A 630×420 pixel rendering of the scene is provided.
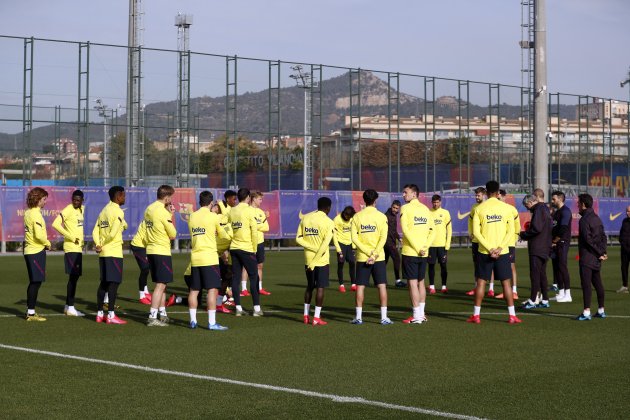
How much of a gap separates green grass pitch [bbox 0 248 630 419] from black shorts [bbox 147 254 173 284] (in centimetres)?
72

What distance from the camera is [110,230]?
1545 centimetres

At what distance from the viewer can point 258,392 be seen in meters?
9.47

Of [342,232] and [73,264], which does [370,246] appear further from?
[342,232]

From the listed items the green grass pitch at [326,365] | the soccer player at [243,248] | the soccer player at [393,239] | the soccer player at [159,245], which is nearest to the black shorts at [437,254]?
the soccer player at [393,239]

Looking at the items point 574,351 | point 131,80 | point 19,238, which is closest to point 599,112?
point 131,80

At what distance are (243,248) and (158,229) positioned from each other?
1922 mm

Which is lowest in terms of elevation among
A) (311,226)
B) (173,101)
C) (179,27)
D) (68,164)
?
(311,226)

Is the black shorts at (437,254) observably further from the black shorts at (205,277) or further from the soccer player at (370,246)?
the black shorts at (205,277)

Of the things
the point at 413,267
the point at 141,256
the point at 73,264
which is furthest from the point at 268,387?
the point at 141,256

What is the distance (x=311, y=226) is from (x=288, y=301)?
409 centimetres

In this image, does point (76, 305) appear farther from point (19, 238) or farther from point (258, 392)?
point (19, 238)

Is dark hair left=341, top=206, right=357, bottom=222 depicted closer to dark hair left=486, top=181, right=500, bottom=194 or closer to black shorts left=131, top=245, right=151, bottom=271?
black shorts left=131, top=245, right=151, bottom=271

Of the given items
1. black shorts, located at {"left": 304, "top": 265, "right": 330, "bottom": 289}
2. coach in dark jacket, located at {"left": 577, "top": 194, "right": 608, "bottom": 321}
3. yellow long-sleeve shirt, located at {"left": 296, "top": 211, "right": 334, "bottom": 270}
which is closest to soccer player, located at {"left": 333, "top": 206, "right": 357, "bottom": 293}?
yellow long-sleeve shirt, located at {"left": 296, "top": 211, "right": 334, "bottom": 270}

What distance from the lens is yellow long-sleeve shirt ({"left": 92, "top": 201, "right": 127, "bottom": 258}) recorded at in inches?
607
